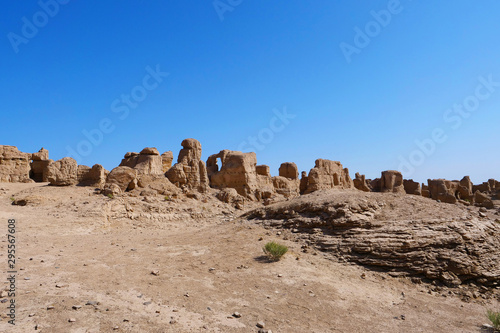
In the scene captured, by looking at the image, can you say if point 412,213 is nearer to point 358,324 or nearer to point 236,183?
point 358,324

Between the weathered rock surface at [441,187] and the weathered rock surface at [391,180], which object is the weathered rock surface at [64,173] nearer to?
the weathered rock surface at [391,180]

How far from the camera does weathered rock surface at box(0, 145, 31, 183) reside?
72.6 ft

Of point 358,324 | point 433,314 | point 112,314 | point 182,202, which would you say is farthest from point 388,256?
point 182,202

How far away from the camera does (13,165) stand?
894 inches

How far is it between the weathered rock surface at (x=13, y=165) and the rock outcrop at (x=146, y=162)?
774 cm

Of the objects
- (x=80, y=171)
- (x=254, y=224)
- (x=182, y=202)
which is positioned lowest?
(x=254, y=224)

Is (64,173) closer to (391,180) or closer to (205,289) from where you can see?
(205,289)

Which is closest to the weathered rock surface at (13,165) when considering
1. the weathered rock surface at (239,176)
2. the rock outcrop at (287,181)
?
the weathered rock surface at (239,176)

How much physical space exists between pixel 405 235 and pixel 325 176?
1948 centimetres

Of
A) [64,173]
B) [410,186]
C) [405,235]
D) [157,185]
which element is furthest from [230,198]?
[410,186]

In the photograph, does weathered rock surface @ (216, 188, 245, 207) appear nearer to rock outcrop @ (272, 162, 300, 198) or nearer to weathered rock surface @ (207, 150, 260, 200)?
weathered rock surface @ (207, 150, 260, 200)

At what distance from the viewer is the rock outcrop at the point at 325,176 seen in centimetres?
2739

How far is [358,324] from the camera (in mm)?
5652

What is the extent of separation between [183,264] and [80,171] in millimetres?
12122
